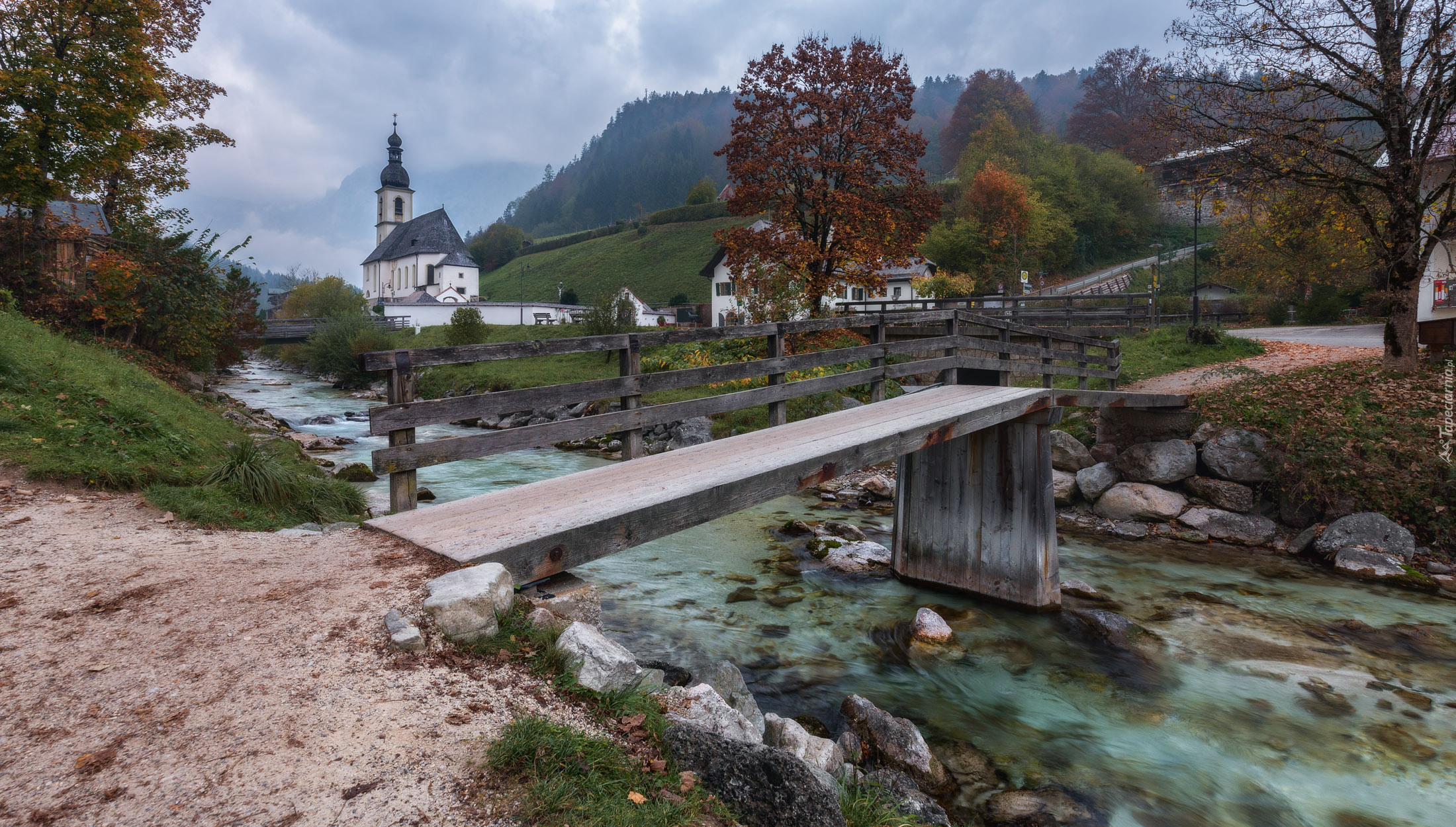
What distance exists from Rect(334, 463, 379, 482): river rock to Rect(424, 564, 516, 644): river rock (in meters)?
11.6

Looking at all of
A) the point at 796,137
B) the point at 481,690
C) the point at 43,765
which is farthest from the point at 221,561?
the point at 796,137

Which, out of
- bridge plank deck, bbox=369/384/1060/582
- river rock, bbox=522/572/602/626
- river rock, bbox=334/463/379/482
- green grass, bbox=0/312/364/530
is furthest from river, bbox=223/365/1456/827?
river rock, bbox=334/463/379/482

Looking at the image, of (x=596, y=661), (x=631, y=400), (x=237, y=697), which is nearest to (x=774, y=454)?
(x=631, y=400)

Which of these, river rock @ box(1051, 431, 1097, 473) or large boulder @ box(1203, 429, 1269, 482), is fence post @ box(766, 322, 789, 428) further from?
large boulder @ box(1203, 429, 1269, 482)

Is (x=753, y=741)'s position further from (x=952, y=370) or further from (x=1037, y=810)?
(x=952, y=370)

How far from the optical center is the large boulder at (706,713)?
331cm

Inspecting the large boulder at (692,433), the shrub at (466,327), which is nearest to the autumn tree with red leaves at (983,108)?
the shrub at (466,327)

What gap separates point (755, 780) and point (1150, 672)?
19.7ft

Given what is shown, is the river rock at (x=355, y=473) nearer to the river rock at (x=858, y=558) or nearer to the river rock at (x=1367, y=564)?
the river rock at (x=858, y=558)

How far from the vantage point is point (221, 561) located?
14.1 ft

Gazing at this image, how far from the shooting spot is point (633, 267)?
8819 centimetres

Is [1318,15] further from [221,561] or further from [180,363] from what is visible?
[180,363]

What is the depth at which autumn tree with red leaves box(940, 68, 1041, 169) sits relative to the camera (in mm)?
85375

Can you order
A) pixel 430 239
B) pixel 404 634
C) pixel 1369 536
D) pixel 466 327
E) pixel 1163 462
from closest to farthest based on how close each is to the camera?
pixel 404 634 < pixel 1369 536 < pixel 1163 462 < pixel 466 327 < pixel 430 239
